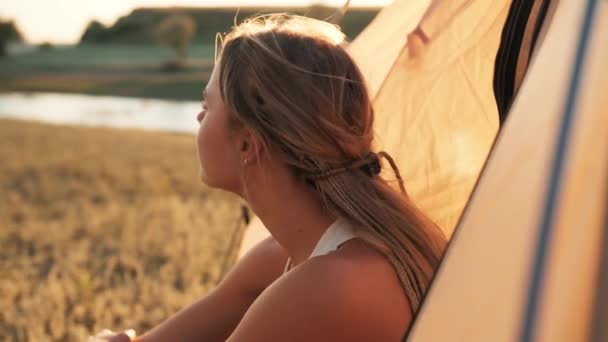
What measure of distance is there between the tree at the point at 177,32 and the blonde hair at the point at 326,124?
42680 mm

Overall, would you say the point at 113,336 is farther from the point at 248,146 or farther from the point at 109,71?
the point at 109,71

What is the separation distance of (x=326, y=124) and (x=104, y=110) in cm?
3030

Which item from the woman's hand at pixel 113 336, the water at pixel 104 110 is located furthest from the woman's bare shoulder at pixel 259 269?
the water at pixel 104 110

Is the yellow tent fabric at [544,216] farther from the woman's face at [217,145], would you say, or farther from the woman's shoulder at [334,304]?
the woman's face at [217,145]

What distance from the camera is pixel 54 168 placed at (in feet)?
31.6

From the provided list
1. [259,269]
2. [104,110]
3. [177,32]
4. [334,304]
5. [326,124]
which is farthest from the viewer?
[177,32]

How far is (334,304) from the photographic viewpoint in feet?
4.86

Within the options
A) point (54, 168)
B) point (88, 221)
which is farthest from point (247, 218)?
point (54, 168)

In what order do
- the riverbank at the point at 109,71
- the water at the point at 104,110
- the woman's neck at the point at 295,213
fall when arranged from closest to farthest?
the woman's neck at the point at 295,213, the water at the point at 104,110, the riverbank at the point at 109,71

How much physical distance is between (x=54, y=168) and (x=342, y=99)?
8395mm

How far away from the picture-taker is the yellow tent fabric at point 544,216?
1.11 metres

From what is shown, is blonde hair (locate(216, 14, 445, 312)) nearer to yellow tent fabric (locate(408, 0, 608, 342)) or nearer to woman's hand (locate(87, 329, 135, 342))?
yellow tent fabric (locate(408, 0, 608, 342))

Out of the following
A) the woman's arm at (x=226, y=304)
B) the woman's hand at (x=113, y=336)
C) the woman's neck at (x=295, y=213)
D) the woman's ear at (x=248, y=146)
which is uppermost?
the woman's ear at (x=248, y=146)

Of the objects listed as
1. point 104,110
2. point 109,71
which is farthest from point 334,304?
point 109,71
